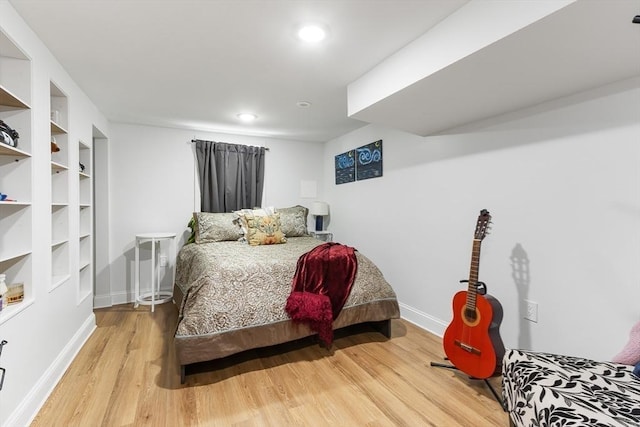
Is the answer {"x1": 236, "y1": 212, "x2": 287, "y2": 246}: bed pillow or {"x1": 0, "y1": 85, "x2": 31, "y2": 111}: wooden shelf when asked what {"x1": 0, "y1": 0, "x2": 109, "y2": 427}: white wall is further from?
{"x1": 236, "y1": 212, "x2": 287, "y2": 246}: bed pillow

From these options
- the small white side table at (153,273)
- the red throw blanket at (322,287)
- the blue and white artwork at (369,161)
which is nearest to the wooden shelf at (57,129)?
the small white side table at (153,273)

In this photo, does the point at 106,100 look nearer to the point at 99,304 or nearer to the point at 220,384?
the point at 99,304

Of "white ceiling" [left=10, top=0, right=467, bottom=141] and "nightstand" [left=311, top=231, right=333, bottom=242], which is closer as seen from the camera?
"white ceiling" [left=10, top=0, right=467, bottom=141]

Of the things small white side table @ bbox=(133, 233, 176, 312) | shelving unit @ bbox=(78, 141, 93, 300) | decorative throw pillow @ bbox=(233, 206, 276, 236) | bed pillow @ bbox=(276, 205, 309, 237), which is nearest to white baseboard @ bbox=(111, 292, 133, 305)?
small white side table @ bbox=(133, 233, 176, 312)

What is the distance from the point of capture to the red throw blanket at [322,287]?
213 centimetres

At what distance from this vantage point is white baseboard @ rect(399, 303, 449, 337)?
263 centimetres

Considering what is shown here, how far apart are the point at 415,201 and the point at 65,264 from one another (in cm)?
300

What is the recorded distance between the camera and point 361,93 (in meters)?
2.26

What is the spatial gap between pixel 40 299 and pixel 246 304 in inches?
47.1

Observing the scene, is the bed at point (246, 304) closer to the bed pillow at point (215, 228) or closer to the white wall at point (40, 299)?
the bed pillow at point (215, 228)

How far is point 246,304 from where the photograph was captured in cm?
202

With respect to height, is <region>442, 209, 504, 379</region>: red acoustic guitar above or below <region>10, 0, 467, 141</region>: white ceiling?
below

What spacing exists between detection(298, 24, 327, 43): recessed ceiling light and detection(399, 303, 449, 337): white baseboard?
244cm

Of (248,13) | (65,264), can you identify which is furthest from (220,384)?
(248,13)
